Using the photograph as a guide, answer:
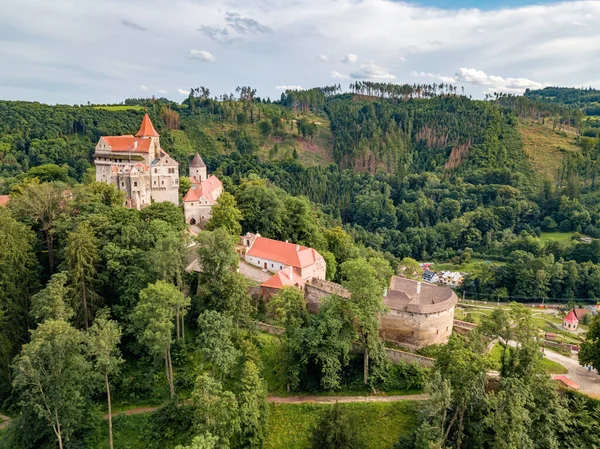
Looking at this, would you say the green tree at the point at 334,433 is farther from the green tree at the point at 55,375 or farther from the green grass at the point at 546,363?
the green tree at the point at 55,375

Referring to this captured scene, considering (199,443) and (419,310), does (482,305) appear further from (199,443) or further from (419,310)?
(199,443)

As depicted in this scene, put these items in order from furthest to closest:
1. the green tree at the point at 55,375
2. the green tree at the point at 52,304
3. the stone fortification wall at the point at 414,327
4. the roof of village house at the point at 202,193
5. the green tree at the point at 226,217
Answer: the roof of village house at the point at 202,193 → the green tree at the point at 226,217 → the stone fortification wall at the point at 414,327 → the green tree at the point at 52,304 → the green tree at the point at 55,375

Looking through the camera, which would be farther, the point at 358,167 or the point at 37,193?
the point at 358,167

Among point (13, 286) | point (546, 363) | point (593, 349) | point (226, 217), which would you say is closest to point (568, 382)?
point (593, 349)

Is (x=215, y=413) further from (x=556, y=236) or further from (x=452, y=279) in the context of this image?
(x=556, y=236)

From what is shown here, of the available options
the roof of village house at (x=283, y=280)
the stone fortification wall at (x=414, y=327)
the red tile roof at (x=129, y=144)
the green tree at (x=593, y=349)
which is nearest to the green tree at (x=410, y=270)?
the roof of village house at (x=283, y=280)

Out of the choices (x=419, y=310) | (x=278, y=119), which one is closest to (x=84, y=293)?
(x=419, y=310)
